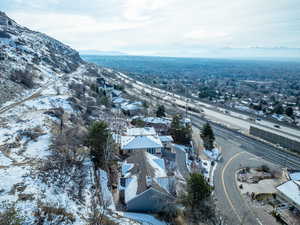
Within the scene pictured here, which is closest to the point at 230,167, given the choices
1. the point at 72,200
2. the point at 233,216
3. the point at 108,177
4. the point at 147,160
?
the point at 233,216

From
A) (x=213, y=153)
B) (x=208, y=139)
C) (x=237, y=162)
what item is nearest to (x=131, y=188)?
(x=213, y=153)

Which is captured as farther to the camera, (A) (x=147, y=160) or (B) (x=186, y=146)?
(B) (x=186, y=146)

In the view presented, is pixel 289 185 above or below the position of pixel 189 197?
below

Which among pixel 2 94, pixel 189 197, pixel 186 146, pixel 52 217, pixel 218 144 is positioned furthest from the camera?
pixel 218 144

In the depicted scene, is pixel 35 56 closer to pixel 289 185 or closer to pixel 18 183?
pixel 18 183

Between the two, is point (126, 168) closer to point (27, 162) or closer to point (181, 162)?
point (27, 162)

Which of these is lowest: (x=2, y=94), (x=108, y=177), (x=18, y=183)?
(x=108, y=177)

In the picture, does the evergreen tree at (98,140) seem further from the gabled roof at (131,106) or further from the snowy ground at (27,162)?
the gabled roof at (131,106)
